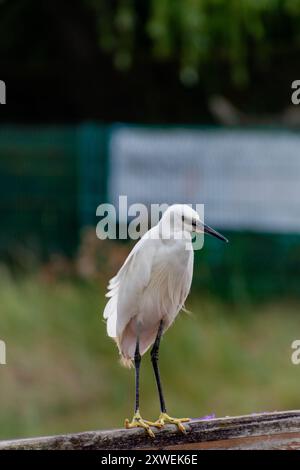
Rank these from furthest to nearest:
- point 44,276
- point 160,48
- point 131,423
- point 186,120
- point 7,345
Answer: point 186,120
point 160,48
point 44,276
point 7,345
point 131,423

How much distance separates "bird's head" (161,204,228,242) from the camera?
4.35 m

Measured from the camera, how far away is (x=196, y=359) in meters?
11.0

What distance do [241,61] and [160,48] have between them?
1273 millimetres

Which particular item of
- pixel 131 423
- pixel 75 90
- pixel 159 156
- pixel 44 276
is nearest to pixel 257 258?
pixel 159 156

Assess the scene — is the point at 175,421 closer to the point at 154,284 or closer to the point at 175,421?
the point at 175,421

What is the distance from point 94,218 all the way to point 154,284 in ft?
28.5

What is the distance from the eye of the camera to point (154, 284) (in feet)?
15.2

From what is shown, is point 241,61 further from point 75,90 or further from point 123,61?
point 75,90

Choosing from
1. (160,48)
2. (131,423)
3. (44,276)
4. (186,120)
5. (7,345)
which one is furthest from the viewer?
(186,120)

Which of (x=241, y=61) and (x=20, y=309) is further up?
(x=241, y=61)

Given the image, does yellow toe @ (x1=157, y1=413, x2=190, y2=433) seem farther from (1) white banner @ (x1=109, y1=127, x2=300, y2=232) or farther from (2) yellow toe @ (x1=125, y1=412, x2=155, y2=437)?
(1) white banner @ (x1=109, y1=127, x2=300, y2=232)

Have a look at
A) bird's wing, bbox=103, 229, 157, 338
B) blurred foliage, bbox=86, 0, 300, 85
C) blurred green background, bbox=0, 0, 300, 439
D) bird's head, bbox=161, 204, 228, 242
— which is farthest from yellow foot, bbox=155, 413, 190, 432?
blurred foliage, bbox=86, 0, 300, 85

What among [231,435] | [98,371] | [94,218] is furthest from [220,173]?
[231,435]

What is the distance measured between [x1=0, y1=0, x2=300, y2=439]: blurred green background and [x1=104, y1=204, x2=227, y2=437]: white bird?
527 cm
